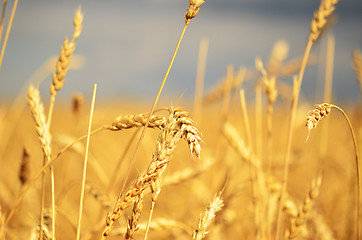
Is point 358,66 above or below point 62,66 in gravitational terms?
above

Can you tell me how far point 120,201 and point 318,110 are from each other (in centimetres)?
47

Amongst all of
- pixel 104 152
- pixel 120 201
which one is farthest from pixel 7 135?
pixel 104 152

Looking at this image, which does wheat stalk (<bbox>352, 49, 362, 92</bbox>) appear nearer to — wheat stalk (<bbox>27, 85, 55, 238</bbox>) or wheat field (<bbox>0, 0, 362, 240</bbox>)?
wheat field (<bbox>0, 0, 362, 240</bbox>)

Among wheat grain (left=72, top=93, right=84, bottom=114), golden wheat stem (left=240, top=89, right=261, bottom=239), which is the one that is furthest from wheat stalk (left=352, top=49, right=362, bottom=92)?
wheat grain (left=72, top=93, right=84, bottom=114)

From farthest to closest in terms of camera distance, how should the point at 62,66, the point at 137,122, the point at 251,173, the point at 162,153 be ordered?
the point at 251,173 < the point at 62,66 < the point at 137,122 < the point at 162,153

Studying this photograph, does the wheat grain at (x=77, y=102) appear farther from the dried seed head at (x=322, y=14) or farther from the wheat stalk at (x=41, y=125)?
the dried seed head at (x=322, y=14)

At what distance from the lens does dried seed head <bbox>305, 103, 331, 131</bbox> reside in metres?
0.65

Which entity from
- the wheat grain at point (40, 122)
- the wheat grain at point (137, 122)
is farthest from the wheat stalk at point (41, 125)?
the wheat grain at point (137, 122)

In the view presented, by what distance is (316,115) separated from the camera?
0.68 meters

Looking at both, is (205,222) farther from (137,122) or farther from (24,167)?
(24,167)

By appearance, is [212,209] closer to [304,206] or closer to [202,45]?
[304,206]

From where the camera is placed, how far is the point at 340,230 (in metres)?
2.03

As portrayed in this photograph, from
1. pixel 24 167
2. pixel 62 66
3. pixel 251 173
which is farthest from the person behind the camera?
pixel 251 173

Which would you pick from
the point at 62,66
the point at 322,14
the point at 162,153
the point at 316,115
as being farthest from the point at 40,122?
the point at 322,14
